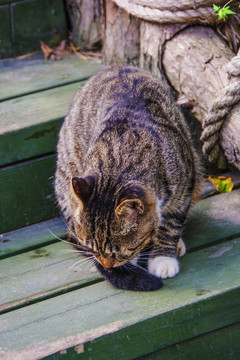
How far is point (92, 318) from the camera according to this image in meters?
2.08

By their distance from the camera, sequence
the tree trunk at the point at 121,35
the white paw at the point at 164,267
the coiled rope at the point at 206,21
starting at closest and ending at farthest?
the white paw at the point at 164,267 → the coiled rope at the point at 206,21 → the tree trunk at the point at 121,35

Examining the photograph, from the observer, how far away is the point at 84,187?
212 cm

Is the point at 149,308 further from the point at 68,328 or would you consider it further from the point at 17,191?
the point at 17,191

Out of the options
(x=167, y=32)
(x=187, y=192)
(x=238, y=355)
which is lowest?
(x=238, y=355)

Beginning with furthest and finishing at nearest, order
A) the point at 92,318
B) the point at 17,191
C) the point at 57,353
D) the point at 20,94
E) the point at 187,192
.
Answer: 1. the point at 20,94
2. the point at 17,191
3. the point at 187,192
4. the point at 92,318
5. the point at 57,353

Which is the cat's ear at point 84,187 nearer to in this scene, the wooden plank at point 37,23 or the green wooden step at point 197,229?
the green wooden step at point 197,229

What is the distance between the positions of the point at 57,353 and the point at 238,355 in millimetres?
770

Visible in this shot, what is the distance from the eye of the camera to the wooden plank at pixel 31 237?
271cm

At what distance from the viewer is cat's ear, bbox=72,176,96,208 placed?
2086mm

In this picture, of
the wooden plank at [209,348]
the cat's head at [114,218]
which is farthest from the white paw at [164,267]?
the wooden plank at [209,348]

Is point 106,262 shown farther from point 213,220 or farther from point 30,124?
point 30,124

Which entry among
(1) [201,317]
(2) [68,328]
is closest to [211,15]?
(1) [201,317]

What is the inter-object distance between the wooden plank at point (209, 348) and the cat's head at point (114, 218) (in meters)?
0.38

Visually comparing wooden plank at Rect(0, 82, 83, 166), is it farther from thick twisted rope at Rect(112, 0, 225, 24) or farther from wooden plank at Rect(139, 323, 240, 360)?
wooden plank at Rect(139, 323, 240, 360)
